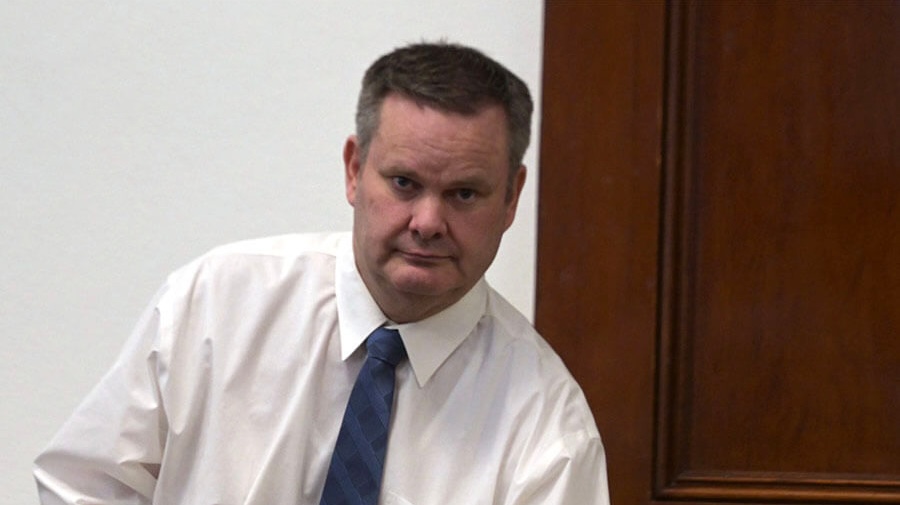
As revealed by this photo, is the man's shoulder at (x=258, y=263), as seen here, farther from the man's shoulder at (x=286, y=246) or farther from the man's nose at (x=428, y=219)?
the man's nose at (x=428, y=219)

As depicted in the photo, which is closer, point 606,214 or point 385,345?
point 385,345

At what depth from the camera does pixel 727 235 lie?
5.81ft

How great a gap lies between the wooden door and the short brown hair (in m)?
0.26

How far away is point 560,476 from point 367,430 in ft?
0.73

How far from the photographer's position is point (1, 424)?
193 cm

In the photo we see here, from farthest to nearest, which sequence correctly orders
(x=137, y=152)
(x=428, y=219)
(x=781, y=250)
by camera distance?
(x=137, y=152), (x=781, y=250), (x=428, y=219)

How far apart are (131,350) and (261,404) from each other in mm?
159

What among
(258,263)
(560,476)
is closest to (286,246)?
(258,263)

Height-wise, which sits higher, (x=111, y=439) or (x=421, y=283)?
(x=421, y=283)

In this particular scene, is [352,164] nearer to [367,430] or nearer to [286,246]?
[286,246]

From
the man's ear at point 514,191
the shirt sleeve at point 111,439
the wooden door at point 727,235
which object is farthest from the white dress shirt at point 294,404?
the wooden door at point 727,235

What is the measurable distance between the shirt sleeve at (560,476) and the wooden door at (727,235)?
0.26 meters

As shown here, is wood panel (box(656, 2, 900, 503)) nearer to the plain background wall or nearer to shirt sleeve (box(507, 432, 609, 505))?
shirt sleeve (box(507, 432, 609, 505))

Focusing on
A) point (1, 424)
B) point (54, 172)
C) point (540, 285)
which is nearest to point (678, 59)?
point (540, 285)
